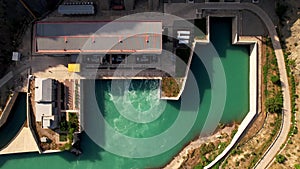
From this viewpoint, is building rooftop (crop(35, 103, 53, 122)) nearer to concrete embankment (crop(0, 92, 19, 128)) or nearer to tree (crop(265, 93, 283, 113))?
concrete embankment (crop(0, 92, 19, 128))

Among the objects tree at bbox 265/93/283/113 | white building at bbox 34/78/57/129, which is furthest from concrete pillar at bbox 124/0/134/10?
tree at bbox 265/93/283/113

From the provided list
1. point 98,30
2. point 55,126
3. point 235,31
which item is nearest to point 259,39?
point 235,31

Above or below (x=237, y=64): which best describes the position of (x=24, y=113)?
below

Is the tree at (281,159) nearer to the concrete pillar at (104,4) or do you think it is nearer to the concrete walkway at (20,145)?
the concrete pillar at (104,4)

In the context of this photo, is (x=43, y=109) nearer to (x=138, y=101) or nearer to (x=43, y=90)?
(x=43, y=90)

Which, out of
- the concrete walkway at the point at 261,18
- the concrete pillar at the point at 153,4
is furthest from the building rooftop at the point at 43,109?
the concrete walkway at the point at 261,18

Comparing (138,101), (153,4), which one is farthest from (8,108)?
(153,4)

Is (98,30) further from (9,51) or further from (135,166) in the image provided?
(135,166)

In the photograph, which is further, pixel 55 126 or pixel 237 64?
pixel 237 64
